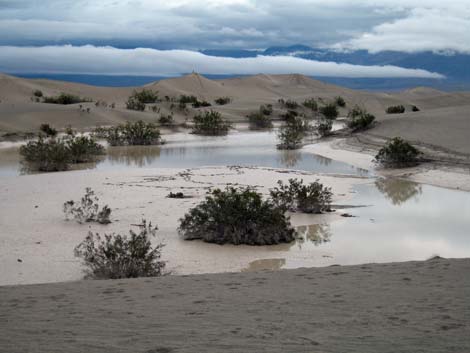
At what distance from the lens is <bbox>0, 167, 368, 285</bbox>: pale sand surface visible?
32.1 feet

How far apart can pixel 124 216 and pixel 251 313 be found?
26.2ft

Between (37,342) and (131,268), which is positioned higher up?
(37,342)

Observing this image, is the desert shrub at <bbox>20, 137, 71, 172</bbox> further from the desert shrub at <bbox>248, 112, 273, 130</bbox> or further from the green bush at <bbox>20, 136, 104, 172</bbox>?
the desert shrub at <bbox>248, 112, 273, 130</bbox>

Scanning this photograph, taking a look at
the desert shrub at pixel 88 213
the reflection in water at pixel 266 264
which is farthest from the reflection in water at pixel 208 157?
the reflection in water at pixel 266 264

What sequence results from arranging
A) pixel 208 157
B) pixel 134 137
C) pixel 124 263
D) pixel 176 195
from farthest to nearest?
1. pixel 134 137
2. pixel 208 157
3. pixel 176 195
4. pixel 124 263

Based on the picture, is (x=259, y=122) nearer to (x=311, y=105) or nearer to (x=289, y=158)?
(x=311, y=105)

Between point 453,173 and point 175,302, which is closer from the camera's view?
point 175,302

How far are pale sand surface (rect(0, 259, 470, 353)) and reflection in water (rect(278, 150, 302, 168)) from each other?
17018 millimetres

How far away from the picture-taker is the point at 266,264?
10.0m

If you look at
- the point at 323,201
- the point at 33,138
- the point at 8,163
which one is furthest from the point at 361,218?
the point at 33,138

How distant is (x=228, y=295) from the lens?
642 centimetres

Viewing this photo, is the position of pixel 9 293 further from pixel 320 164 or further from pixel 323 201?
pixel 320 164

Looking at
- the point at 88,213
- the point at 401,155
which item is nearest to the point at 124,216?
the point at 88,213

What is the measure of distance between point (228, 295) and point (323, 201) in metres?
7.96
